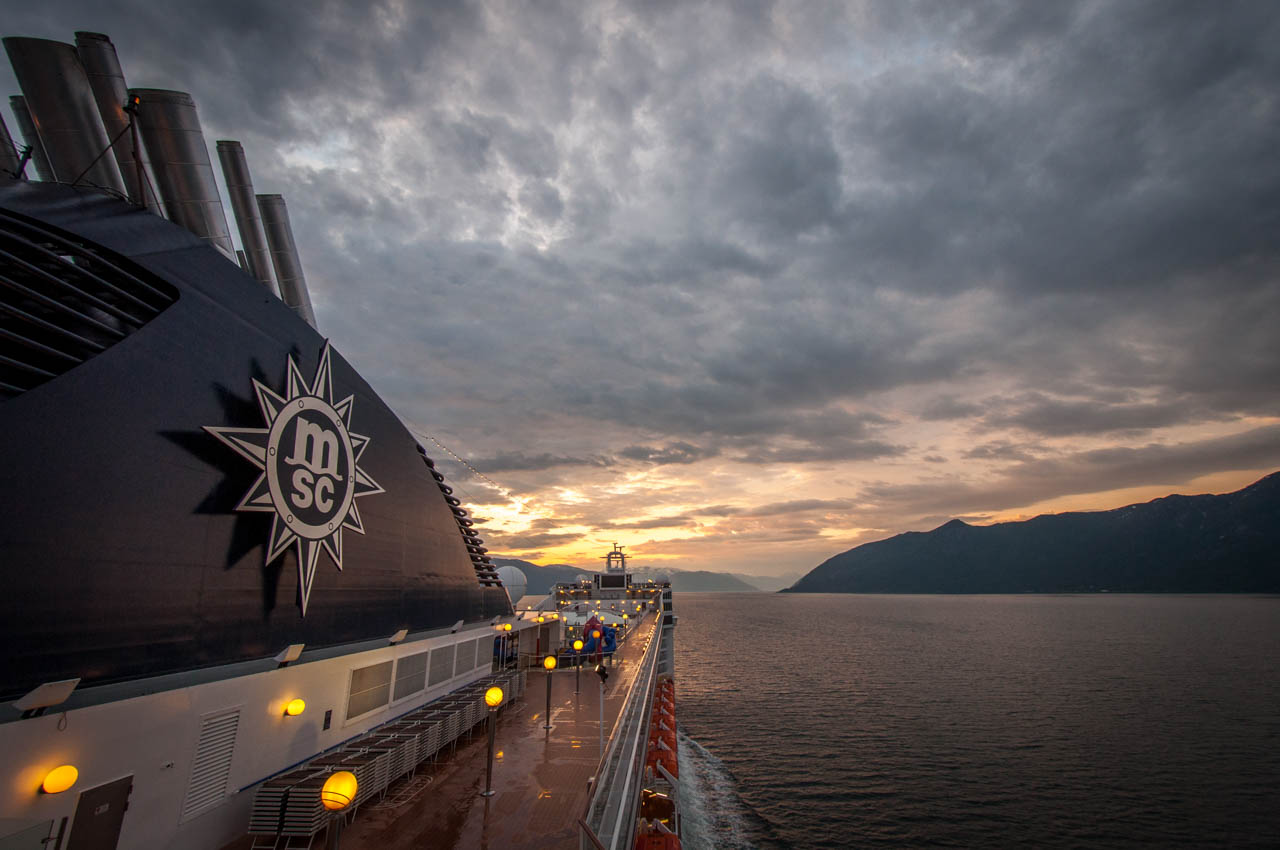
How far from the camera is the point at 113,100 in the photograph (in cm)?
1105

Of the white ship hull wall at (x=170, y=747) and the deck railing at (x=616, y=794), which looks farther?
the deck railing at (x=616, y=794)

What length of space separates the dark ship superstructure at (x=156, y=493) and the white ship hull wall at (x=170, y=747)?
3 cm


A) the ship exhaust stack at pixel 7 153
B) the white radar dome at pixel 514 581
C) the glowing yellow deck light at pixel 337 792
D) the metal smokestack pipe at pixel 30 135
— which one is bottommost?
the glowing yellow deck light at pixel 337 792

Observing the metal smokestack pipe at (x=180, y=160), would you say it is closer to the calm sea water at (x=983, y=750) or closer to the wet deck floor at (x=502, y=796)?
the wet deck floor at (x=502, y=796)

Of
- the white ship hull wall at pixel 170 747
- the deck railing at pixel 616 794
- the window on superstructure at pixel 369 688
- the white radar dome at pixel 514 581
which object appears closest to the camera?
the white ship hull wall at pixel 170 747

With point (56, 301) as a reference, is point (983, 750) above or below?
below

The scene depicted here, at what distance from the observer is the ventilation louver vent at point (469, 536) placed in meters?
20.0

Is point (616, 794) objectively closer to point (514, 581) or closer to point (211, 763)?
point (211, 763)

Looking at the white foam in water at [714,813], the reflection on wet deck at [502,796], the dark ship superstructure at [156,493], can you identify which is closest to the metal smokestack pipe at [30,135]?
the dark ship superstructure at [156,493]

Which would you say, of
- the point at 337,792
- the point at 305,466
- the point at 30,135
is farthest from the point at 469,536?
the point at 30,135

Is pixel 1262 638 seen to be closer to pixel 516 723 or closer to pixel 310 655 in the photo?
pixel 516 723

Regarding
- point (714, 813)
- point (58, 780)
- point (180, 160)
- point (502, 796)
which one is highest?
point (180, 160)

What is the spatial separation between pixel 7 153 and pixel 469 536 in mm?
15943

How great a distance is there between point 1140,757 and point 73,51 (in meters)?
53.0
